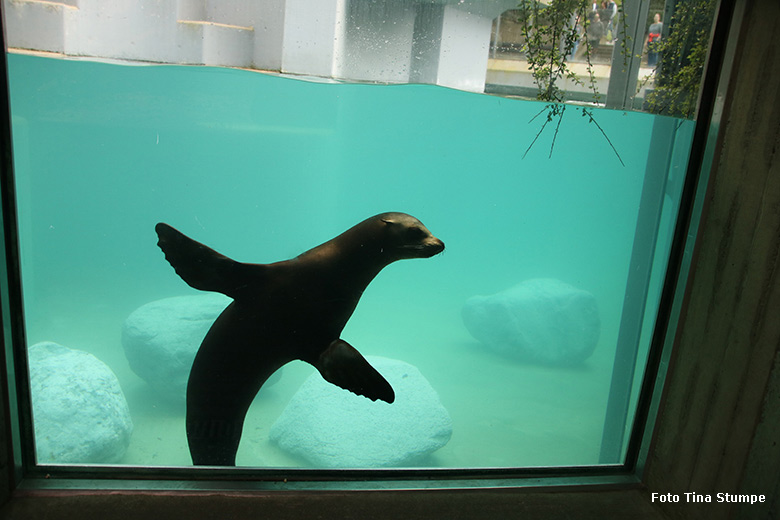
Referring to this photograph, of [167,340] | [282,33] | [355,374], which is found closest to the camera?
[355,374]

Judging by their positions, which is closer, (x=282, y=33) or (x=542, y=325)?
(x=282, y=33)

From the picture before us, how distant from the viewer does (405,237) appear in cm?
197

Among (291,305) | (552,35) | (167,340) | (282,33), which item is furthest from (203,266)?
(167,340)

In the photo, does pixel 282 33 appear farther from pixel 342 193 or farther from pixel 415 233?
pixel 342 193

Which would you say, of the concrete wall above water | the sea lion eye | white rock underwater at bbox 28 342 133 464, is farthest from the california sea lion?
white rock underwater at bbox 28 342 133 464

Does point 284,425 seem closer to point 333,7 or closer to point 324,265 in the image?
point 324,265

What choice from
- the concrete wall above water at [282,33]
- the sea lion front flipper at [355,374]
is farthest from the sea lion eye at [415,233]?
the concrete wall above water at [282,33]

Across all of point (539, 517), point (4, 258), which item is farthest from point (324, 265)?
point (539, 517)

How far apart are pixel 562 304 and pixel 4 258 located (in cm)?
604

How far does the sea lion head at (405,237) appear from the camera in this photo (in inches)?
76.9

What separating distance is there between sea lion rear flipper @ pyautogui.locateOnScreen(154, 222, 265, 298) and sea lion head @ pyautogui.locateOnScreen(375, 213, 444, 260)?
0.52 m

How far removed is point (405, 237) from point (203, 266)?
787mm

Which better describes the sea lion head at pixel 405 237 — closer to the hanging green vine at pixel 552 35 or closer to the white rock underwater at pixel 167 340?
the hanging green vine at pixel 552 35

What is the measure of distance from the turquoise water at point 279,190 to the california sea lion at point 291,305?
1046 mm
